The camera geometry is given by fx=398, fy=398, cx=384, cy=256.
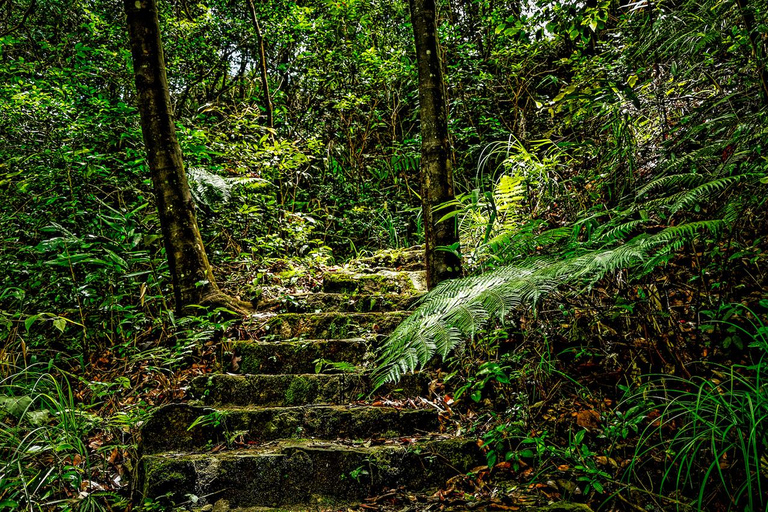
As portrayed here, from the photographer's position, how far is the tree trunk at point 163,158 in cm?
327

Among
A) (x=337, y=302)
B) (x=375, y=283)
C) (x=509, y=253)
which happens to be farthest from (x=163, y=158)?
(x=509, y=253)

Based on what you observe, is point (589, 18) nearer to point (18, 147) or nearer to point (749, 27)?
point (749, 27)

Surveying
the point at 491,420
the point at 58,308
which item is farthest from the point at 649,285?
the point at 58,308

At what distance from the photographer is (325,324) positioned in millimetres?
3256

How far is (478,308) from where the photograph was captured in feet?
5.02

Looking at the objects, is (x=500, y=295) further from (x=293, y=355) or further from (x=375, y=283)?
(x=375, y=283)

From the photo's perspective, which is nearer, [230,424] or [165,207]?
[230,424]

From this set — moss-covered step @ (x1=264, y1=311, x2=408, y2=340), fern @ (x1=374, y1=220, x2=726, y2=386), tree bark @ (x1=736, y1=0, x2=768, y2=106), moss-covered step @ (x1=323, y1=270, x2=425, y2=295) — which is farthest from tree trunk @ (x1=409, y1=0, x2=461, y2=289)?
tree bark @ (x1=736, y1=0, x2=768, y2=106)

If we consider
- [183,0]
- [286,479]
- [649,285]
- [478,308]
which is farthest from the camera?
[183,0]

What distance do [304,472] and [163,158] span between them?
2.70m

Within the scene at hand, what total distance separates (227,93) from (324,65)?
6.60 feet

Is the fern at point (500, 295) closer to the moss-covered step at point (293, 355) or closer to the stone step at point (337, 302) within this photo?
the moss-covered step at point (293, 355)

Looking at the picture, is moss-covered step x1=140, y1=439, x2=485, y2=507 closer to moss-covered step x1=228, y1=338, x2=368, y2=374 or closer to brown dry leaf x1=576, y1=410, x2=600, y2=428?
brown dry leaf x1=576, y1=410, x2=600, y2=428

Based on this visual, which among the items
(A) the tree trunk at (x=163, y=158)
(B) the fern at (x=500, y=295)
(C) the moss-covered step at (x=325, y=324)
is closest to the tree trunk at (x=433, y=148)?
(C) the moss-covered step at (x=325, y=324)
